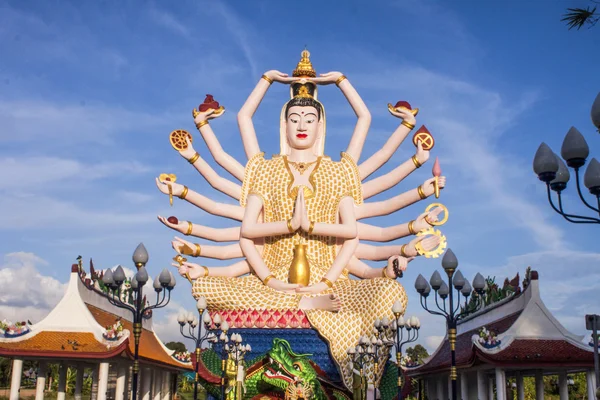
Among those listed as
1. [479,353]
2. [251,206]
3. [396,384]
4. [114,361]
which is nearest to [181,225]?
[251,206]

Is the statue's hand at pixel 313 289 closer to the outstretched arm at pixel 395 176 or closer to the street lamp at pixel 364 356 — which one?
the street lamp at pixel 364 356

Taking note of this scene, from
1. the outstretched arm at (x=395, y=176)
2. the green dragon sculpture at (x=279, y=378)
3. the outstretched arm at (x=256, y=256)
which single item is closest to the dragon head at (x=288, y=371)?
the green dragon sculpture at (x=279, y=378)

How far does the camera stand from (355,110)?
63.9 ft

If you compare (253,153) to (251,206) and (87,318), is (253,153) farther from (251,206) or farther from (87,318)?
(87,318)

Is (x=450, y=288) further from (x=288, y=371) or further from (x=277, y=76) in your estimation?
(x=277, y=76)

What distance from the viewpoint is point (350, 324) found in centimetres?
1509

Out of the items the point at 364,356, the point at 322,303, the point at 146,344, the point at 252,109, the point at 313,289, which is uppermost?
the point at 252,109

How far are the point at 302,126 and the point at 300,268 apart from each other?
154 inches

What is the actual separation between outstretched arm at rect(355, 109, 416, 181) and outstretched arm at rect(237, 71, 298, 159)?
308 centimetres

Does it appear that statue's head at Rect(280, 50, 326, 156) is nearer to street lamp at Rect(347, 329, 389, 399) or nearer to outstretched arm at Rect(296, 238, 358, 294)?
outstretched arm at Rect(296, 238, 358, 294)

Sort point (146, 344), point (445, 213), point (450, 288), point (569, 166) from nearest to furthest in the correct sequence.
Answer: point (569, 166)
point (450, 288)
point (445, 213)
point (146, 344)

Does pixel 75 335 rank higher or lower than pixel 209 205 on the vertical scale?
lower

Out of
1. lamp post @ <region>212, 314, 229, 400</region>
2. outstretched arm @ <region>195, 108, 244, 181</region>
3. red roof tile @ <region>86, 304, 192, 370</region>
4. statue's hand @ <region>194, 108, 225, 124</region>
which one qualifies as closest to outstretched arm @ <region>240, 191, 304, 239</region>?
outstretched arm @ <region>195, 108, 244, 181</region>

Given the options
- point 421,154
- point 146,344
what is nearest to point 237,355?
point 421,154
